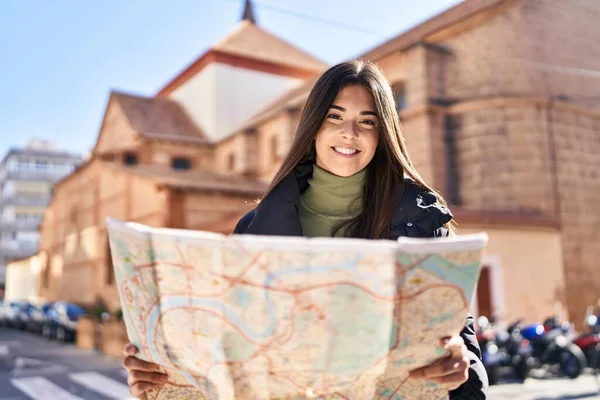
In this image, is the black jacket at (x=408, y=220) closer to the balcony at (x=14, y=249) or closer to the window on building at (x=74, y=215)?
the window on building at (x=74, y=215)

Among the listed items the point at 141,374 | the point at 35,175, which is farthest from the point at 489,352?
the point at 35,175

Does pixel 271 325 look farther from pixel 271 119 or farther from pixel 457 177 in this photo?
pixel 271 119

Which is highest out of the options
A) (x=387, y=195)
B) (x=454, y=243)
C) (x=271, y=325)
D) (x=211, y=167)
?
(x=211, y=167)

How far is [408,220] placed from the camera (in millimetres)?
1498

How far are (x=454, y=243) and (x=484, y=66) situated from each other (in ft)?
57.1

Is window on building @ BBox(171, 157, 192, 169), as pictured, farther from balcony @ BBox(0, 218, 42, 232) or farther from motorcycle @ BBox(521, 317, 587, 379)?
balcony @ BBox(0, 218, 42, 232)

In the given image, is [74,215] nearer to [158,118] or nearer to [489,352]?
[158,118]

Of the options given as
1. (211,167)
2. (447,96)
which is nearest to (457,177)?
(447,96)

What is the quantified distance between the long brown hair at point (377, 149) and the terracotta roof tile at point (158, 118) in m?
26.8

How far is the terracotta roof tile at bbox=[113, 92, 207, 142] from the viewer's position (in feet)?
92.1

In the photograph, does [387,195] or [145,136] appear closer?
[387,195]

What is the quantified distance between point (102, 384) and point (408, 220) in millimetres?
10043

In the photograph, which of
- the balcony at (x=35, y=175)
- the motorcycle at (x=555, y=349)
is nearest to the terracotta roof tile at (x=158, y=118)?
the motorcycle at (x=555, y=349)

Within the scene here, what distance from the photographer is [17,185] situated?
55.7 meters
